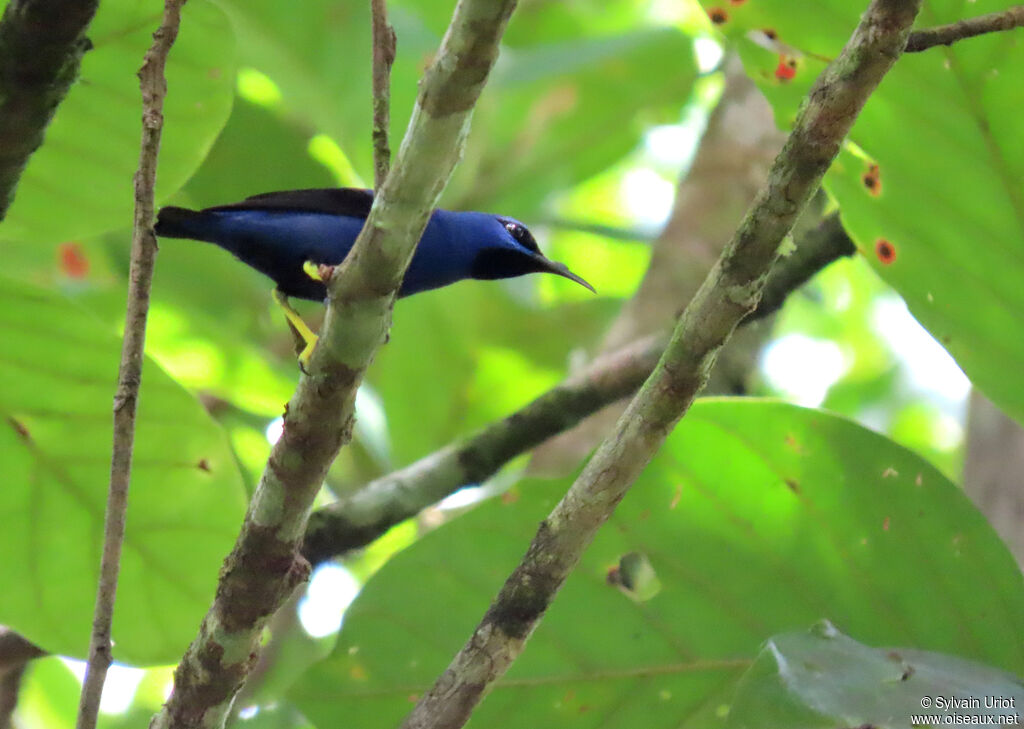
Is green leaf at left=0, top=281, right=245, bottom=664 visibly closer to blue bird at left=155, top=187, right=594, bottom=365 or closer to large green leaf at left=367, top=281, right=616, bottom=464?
blue bird at left=155, top=187, right=594, bottom=365

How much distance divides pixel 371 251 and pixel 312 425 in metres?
0.32

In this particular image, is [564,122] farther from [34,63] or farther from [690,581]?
[34,63]

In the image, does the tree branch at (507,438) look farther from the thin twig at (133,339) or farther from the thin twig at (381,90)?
the thin twig at (381,90)

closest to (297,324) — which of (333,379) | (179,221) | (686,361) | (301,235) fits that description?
(301,235)

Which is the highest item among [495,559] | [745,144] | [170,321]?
[170,321]

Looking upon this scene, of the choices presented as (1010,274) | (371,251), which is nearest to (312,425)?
(371,251)

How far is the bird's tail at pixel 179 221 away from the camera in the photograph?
139 inches

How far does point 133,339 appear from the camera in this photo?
201cm

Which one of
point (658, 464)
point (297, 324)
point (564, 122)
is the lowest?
point (658, 464)

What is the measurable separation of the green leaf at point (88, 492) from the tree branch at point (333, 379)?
75 cm

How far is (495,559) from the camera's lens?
2.76 meters

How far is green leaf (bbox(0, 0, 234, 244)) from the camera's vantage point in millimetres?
2621

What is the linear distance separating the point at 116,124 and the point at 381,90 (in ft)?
3.47

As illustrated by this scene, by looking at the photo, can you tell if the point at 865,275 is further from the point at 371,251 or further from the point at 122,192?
the point at 371,251
